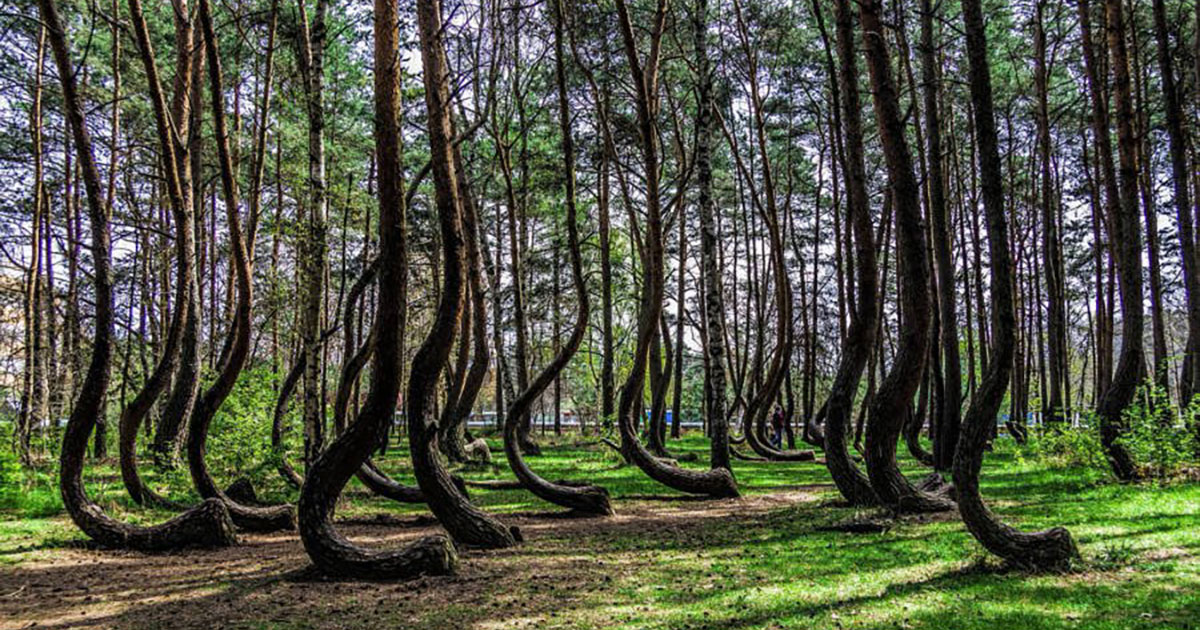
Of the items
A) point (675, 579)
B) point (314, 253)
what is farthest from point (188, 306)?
point (675, 579)

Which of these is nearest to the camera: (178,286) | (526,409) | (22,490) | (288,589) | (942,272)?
(288,589)

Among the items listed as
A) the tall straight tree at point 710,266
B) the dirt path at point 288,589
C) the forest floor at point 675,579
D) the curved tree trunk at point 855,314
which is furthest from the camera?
the tall straight tree at point 710,266

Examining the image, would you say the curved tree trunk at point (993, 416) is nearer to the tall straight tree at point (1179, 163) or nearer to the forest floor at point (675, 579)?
the forest floor at point (675, 579)

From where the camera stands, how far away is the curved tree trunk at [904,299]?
7891 millimetres

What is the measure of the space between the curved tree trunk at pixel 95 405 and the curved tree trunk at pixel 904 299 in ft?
24.8

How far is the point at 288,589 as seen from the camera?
19.7ft

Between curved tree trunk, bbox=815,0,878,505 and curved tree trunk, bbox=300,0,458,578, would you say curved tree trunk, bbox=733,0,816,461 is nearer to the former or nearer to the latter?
curved tree trunk, bbox=815,0,878,505

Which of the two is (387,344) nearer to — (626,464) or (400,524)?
(400,524)

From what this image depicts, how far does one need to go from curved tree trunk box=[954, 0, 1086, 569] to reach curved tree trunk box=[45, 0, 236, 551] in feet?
24.6

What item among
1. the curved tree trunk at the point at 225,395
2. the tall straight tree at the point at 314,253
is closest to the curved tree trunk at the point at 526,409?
the tall straight tree at the point at 314,253

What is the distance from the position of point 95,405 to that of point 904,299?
28.9ft

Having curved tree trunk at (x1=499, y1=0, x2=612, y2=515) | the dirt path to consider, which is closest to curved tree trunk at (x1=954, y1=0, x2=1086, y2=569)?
the dirt path

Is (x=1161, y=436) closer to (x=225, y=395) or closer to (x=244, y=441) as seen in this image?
(x=225, y=395)

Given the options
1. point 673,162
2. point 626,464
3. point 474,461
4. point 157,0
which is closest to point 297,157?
point 157,0
